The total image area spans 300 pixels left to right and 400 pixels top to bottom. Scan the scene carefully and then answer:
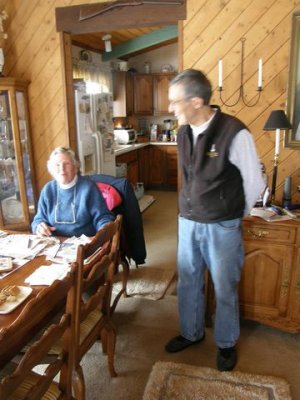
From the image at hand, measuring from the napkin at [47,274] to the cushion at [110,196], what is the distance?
883 mm

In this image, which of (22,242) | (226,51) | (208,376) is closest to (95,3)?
(226,51)

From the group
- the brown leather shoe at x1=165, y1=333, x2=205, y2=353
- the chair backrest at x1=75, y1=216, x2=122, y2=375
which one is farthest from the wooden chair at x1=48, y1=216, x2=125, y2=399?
the brown leather shoe at x1=165, y1=333, x2=205, y2=353

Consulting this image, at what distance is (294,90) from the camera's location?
2344mm

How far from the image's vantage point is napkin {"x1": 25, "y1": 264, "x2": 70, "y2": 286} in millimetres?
1433

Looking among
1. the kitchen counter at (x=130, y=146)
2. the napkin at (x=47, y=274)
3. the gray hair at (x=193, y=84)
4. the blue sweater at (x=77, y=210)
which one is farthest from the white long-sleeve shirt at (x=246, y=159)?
the kitchen counter at (x=130, y=146)

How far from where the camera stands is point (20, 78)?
3.14 meters

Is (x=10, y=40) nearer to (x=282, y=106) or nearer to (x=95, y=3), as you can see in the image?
(x=95, y=3)

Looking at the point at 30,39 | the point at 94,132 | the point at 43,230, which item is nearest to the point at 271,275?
the point at 43,230

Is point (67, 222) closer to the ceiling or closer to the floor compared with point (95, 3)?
closer to the floor

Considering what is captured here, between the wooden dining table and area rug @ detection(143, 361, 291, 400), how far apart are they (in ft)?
2.75

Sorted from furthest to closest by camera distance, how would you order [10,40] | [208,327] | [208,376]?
[10,40], [208,327], [208,376]

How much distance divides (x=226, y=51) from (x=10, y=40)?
1994 mm

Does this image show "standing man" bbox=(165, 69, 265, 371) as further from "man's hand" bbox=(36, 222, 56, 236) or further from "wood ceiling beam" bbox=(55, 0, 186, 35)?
"wood ceiling beam" bbox=(55, 0, 186, 35)

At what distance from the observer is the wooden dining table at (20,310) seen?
3.15 ft
